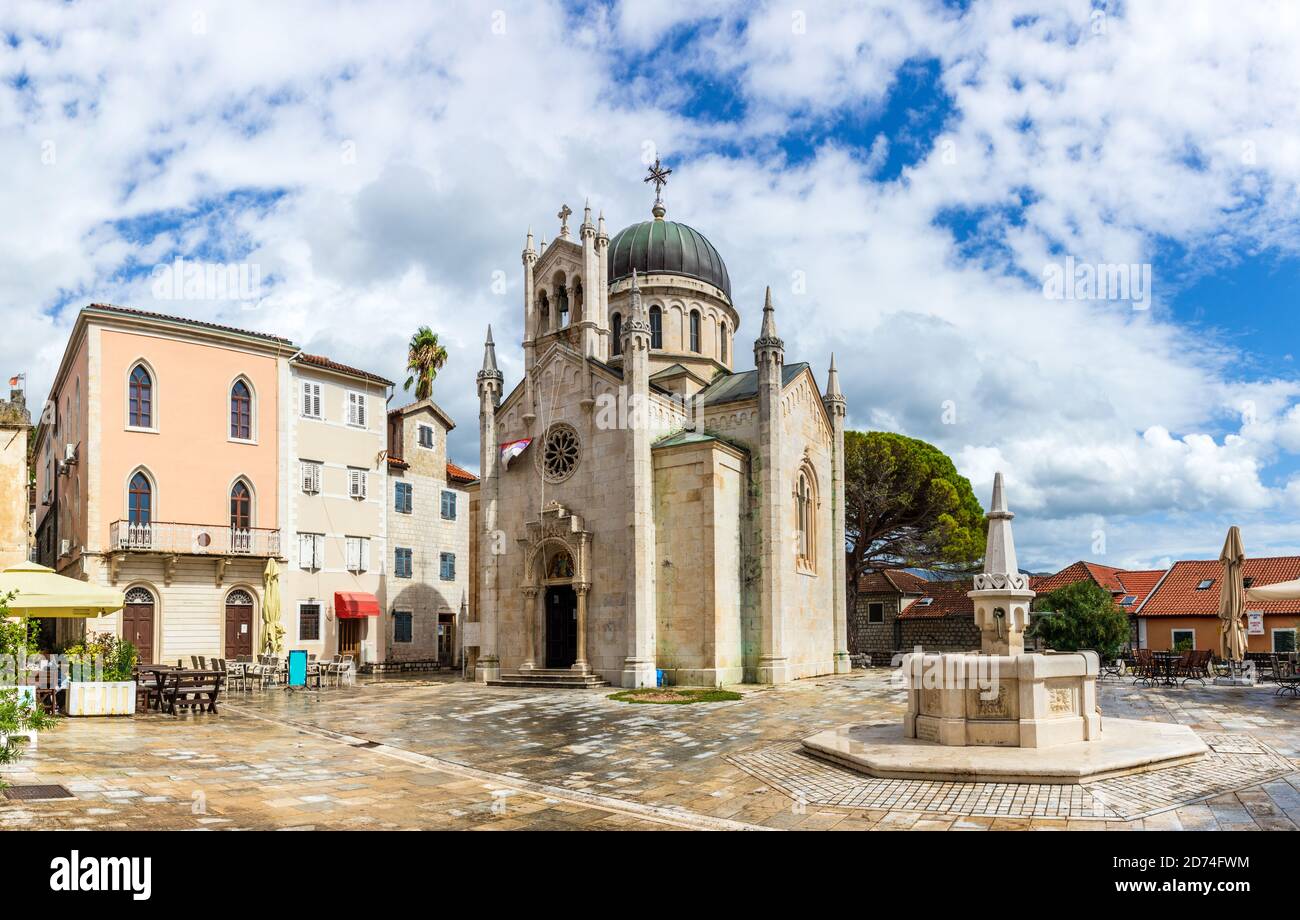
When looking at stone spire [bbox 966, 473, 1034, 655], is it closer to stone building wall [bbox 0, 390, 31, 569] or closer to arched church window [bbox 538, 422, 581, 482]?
arched church window [bbox 538, 422, 581, 482]

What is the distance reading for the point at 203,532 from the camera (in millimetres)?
32188

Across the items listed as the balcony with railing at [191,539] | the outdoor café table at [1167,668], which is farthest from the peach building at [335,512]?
the outdoor café table at [1167,668]

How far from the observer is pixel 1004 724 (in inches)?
487

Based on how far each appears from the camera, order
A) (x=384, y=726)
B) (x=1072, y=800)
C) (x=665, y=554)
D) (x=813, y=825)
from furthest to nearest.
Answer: (x=665, y=554)
(x=384, y=726)
(x=1072, y=800)
(x=813, y=825)

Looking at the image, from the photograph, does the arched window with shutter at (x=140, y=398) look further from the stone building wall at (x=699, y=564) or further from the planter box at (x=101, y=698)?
the stone building wall at (x=699, y=564)

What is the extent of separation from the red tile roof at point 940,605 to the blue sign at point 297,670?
101ft

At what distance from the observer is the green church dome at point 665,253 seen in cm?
3575

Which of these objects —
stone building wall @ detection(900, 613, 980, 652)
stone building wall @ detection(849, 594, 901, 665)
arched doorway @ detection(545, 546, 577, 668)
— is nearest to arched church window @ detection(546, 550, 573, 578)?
arched doorway @ detection(545, 546, 577, 668)

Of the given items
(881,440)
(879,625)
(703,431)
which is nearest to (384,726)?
(703,431)

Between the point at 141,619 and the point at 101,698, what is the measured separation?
44.6 ft

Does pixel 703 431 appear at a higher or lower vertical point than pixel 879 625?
higher

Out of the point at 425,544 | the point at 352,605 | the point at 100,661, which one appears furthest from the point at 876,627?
the point at 100,661
